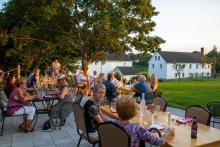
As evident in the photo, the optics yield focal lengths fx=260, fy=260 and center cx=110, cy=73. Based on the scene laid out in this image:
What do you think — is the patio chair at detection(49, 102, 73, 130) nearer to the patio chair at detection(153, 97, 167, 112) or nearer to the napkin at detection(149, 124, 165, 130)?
the patio chair at detection(153, 97, 167, 112)

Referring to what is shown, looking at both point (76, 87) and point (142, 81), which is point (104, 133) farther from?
point (76, 87)

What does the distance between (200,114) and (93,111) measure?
1768 mm

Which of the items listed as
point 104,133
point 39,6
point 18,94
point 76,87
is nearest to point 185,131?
point 104,133

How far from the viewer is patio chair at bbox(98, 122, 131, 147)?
2877 millimetres

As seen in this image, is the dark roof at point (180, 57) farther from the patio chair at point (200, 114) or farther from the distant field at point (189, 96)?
the patio chair at point (200, 114)

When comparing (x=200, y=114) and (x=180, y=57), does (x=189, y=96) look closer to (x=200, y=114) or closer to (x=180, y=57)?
(x=200, y=114)

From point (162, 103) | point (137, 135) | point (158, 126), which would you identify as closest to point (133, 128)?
point (137, 135)

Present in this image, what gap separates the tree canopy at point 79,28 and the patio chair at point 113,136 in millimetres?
13552

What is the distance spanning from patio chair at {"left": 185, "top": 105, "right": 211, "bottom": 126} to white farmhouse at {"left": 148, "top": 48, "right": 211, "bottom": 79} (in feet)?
170

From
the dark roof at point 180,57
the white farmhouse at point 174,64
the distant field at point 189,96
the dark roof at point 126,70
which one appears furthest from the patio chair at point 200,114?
the dark roof at point 180,57

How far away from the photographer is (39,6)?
1769 cm

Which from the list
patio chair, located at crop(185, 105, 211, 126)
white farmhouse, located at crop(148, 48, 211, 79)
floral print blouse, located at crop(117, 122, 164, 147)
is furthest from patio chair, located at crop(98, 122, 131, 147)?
white farmhouse, located at crop(148, 48, 211, 79)

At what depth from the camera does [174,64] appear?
55500mm

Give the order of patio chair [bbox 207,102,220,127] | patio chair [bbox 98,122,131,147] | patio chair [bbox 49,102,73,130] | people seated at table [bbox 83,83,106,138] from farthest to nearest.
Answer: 1. patio chair [bbox 49,102,73,130]
2. patio chair [bbox 207,102,220,127]
3. people seated at table [bbox 83,83,106,138]
4. patio chair [bbox 98,122,131,147]
